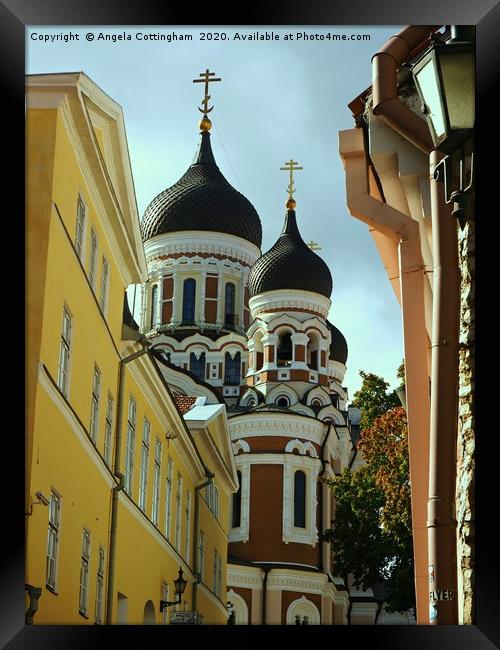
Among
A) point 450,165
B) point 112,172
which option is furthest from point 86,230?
point 450,165

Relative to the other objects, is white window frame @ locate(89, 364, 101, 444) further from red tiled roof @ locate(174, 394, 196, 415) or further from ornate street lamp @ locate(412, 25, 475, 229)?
ornate street lamp @ locate(412, 25, 475, 229)

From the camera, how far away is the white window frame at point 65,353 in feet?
36.9

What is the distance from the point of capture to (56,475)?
10.4 m

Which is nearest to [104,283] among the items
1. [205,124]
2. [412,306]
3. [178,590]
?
[205,124]

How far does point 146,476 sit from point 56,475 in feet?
16.2

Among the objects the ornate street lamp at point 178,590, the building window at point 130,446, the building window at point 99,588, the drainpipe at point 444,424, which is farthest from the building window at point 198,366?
the drainpipe at point 444,424

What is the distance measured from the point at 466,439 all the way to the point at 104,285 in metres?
6.23

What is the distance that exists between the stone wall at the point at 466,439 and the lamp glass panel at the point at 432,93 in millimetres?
Answer: 727

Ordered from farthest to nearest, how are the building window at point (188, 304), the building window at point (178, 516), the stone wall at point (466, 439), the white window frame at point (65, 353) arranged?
the building window at point (188, 304), the building window at point (178, 516), the white window frame at point (65, 353), the stone wall at point (466, 439)

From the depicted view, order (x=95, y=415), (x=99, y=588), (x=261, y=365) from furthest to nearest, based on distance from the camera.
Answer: (x=261, y=365) < (x=95, y=415) < (x=99, y=588)

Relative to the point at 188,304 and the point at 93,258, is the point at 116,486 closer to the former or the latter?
the point at 93,258

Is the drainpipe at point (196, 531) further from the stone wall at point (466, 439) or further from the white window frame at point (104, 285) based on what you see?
the stone wall at point (466, 439)

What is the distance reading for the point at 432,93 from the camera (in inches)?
320
